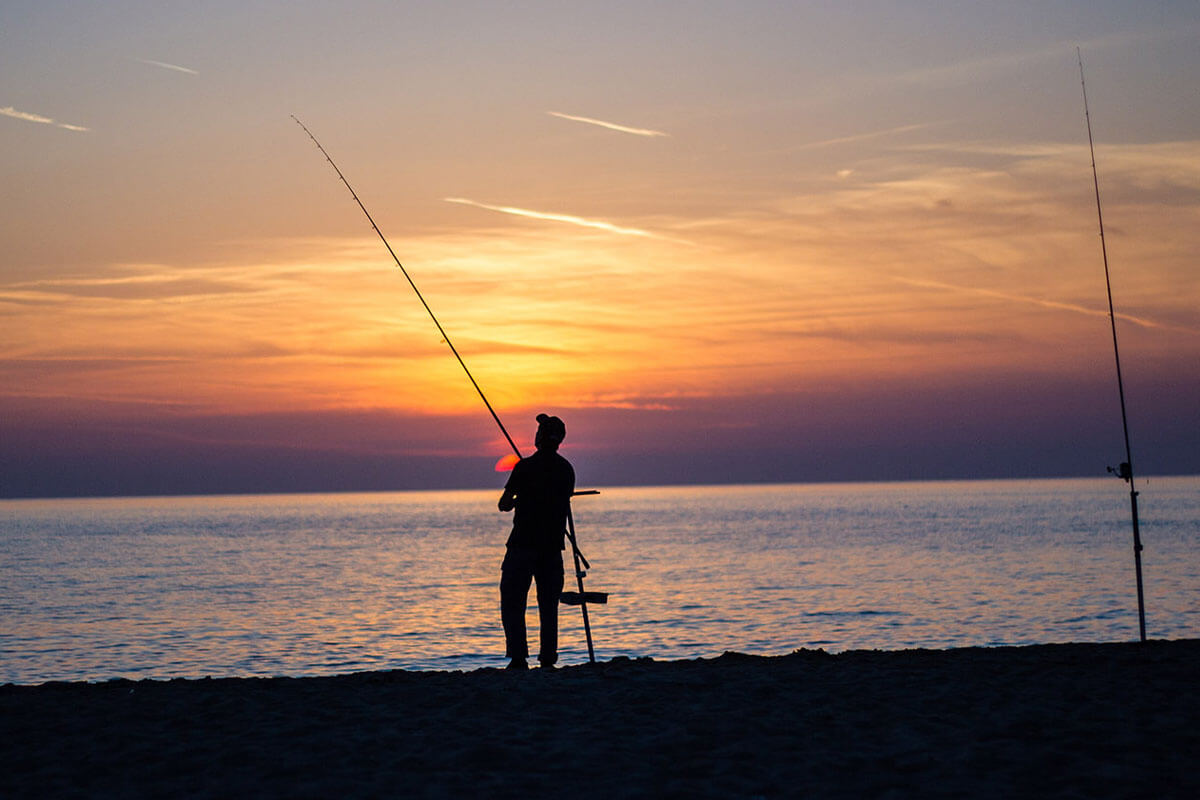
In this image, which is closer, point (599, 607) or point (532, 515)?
point (532, 515)

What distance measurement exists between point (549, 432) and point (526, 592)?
1.32m

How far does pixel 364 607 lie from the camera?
29828 millimetres

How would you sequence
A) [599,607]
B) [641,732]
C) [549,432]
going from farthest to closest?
[599,607]
[549,432]
[641,732]

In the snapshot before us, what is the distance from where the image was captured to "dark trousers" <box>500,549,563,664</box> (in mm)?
9289

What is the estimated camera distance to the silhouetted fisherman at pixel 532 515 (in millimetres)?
9242

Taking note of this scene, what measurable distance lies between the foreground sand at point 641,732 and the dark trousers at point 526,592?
2.70ft

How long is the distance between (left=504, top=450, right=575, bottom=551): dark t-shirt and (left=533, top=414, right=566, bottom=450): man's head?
0.22 ft

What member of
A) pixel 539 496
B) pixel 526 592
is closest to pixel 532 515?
pixel 539 496

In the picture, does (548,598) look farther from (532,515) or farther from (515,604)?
(532,515)

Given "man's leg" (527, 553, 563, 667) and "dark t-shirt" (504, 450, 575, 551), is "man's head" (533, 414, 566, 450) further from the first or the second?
"man's leg" (527, 553, 563, 667)

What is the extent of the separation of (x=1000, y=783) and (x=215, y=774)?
383 centimetres

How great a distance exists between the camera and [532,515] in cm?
930

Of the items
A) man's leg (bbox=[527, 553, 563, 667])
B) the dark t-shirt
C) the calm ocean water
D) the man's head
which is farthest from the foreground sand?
the calm ocean water

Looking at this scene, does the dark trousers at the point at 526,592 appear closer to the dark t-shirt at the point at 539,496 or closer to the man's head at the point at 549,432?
the dark t-shirt at the point at 539,496
